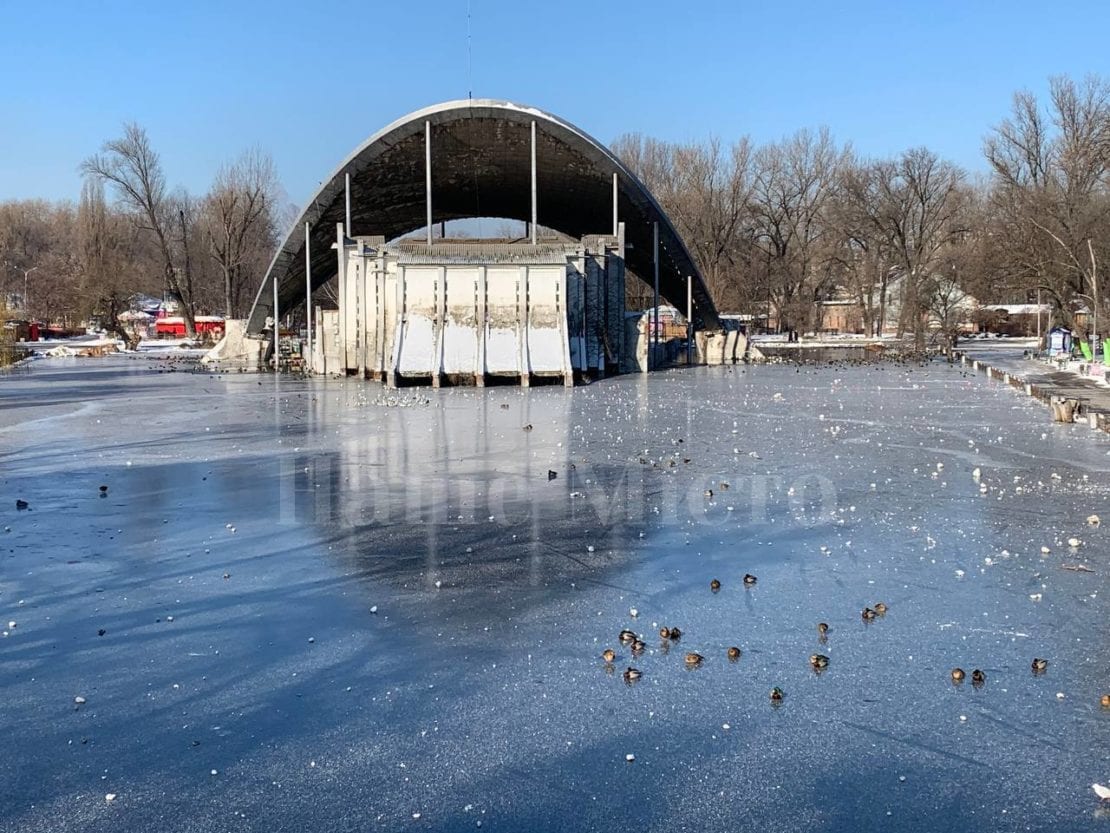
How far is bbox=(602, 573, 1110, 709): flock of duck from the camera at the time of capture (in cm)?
529

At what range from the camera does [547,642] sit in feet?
19.6

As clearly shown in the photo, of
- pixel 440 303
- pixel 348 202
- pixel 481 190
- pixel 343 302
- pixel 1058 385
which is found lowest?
pixel 1058 385

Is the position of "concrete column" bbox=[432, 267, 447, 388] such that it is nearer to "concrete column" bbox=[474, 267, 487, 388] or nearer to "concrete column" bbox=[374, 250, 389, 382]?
"concrete column" bbox=[474, 267, 487, 388]

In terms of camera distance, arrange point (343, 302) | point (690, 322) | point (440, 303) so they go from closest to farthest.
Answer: point (440, 303) → point (343, 302) → point (690, 322)

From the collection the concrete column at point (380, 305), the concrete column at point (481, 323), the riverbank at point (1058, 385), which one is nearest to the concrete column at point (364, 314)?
the concrete column at point (380, 305)

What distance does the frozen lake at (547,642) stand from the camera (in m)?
4.09

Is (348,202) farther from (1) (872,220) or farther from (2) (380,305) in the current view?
(1) (872,220)

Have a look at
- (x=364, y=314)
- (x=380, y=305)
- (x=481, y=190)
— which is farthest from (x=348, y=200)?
(x=481, y=190)

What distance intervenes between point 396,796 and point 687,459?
31.8 feet

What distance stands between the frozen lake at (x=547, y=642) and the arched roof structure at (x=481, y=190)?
2395cm

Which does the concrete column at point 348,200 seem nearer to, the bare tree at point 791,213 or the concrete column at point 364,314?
the concrete column at point 364,314

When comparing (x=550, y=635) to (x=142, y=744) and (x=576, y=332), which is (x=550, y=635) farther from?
(x=576, y=332)

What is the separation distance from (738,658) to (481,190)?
1632 inches

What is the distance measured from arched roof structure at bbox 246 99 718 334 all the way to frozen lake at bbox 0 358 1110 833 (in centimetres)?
2395
